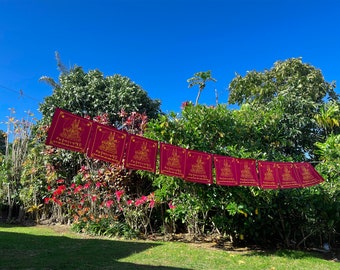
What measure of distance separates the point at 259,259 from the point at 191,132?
2.77 m

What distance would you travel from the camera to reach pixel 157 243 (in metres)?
6.79

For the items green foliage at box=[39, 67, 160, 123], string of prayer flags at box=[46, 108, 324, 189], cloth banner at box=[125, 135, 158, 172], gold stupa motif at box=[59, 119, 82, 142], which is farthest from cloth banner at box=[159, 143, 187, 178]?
green foliage at box=[39, 67, 160, 123]

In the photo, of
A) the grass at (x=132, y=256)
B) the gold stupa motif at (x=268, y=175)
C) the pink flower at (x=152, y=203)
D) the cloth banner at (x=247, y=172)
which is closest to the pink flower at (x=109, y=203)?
the grass at (x=132, y=256)

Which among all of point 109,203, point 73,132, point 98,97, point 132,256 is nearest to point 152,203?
point 109,203

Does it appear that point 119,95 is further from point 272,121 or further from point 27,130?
point 272,121

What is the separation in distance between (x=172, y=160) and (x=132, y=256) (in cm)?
195

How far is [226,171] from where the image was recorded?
18.0 ft

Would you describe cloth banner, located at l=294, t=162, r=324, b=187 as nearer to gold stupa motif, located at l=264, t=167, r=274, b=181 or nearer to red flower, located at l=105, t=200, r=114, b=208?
gold stupa motif, located at l=264, t=167, r=274, b=181

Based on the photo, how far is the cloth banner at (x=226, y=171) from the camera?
5.40 meters

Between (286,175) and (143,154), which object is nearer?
(143,154)

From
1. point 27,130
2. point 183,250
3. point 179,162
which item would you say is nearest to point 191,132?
point 179,162

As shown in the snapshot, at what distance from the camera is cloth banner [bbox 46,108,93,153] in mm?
3938

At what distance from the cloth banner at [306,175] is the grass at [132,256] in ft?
4.73

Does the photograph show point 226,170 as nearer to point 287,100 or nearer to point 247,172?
point 247,172
